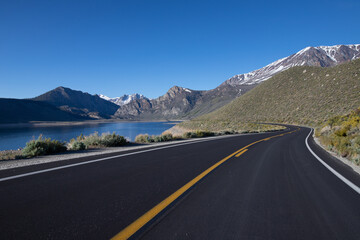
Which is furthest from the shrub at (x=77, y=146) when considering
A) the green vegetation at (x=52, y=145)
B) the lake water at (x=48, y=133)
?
the lake water at (x=48, y=133)

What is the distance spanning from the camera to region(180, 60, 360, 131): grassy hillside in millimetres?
52188

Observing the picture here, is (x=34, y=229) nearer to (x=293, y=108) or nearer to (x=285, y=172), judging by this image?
(x=285, y=172)

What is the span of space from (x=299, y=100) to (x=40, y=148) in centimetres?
7527

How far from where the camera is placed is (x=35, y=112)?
183m

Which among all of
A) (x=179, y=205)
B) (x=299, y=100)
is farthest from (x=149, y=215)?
(x=299, y=100)

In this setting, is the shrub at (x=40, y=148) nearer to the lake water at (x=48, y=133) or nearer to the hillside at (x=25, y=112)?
the lake water at (x=48, y=133)

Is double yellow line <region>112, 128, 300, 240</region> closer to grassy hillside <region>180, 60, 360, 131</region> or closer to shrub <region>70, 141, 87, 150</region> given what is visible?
shrub <region>70, 141, 87, 150</region>

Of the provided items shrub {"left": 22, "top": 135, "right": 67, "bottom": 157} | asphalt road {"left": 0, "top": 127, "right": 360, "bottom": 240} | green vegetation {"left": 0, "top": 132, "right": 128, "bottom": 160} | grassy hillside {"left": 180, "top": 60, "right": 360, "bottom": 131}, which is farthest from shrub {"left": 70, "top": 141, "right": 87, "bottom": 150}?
grassy hillside {"left": 180, "top": 60, "right": 360, "bottom": 131}

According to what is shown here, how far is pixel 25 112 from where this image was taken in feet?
573

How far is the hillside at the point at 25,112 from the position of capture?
158725 mm

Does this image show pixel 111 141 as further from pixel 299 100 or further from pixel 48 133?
pixel 299 100

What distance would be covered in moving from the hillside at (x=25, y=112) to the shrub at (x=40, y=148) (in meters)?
175

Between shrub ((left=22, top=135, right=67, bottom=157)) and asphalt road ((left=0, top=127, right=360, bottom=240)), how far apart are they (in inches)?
159

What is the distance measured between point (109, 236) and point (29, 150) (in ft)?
27.8
